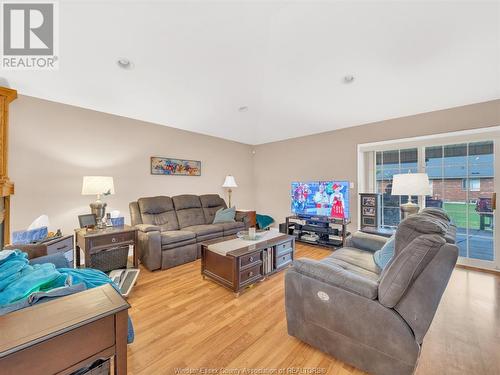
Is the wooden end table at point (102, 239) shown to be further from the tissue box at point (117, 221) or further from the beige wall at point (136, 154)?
the beige wall at point (136, 154)

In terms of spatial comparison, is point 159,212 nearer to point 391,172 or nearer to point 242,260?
point 242,260

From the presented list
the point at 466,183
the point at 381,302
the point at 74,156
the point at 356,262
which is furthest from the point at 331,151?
the point at 74,156

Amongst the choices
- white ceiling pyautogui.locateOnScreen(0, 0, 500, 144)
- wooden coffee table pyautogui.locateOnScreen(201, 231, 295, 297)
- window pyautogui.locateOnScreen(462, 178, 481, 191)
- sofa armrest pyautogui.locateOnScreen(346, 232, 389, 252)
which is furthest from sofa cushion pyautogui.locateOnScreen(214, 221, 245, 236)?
window pyautogui.locateOnScreen(462, 178, 481, 191)

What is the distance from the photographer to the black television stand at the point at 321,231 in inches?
154

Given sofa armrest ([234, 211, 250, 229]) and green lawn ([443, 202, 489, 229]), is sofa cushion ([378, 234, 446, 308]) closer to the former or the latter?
green lawn ([443, 202, 489, 229])

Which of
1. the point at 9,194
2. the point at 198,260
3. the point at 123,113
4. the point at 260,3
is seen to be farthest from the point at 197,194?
the point at 260,3

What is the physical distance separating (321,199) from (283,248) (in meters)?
1.73

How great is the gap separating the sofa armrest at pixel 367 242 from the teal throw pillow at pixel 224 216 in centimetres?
225

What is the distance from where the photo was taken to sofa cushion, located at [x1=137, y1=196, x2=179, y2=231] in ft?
11.5

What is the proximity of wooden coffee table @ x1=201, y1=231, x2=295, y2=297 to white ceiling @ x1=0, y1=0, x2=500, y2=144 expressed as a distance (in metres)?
2.33

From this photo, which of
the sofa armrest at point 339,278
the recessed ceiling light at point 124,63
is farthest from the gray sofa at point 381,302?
the recessed ceiling light at point 124,63

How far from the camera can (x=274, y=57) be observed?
285 centimetres

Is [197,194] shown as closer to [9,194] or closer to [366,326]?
[9,194]

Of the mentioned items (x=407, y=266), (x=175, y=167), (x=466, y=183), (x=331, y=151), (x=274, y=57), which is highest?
(x=274, y=57)
